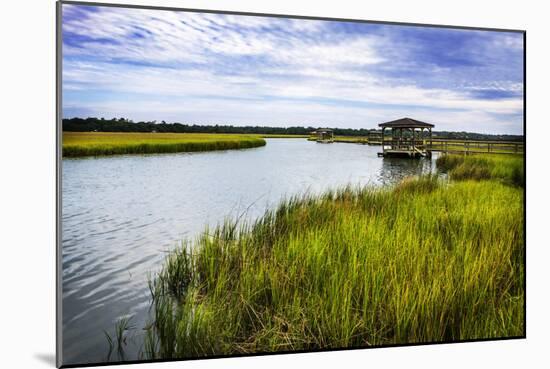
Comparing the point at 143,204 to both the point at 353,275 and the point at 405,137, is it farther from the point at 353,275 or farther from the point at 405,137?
the point at 405,137

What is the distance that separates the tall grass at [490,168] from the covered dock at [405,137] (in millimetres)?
227

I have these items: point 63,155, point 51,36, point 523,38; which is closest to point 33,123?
point 63,155

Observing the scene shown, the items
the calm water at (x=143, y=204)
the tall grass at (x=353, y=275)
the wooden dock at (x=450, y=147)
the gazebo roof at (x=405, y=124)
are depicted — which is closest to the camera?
the calm water at (x=143, y=204)

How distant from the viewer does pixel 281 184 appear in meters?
4.30

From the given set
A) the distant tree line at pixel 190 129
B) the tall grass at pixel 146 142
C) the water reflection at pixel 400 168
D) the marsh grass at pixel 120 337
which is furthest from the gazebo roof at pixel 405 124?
the marsh grass at pixel 120 337

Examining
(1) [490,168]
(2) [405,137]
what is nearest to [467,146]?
(1) [490,168]

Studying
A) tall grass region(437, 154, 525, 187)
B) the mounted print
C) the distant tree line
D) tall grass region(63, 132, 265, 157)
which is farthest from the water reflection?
tall grass region(63, 132, 265, 157)

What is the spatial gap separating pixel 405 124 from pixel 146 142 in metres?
1.96

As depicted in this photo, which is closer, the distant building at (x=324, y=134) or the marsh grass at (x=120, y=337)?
the marsh grass at (x=120, y=337)

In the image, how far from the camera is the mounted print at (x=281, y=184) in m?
3.90

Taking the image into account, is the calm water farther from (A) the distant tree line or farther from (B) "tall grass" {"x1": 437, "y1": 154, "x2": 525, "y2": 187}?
(B) "tall grass" {"x1": 437, "y1": 154, "x2": 525, "y2": 187}

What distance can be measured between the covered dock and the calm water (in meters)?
0.10

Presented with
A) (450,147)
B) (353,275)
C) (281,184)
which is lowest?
(353,275)

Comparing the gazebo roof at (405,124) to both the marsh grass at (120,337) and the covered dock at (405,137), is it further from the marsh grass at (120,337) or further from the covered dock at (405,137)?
the marsh grass at (120,337)
